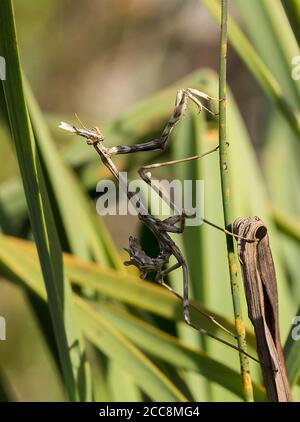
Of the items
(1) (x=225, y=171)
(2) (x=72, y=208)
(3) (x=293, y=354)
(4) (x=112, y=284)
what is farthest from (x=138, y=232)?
(1) (x=225, y=171)

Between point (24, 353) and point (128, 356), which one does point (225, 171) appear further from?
point (24, 353)

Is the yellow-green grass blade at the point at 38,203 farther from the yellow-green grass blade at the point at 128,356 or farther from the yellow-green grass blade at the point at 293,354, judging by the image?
the yellow-green grass blade at the point at 293,354

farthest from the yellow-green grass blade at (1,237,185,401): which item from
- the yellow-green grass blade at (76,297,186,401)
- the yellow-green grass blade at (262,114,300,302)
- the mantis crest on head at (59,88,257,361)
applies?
the yellow-green grass blade at (262,114,300,302)

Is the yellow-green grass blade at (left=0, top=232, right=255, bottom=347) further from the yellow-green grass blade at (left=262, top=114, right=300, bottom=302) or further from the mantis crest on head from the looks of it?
the yellow-green grass blade at (left=262, top=114, right=300, bottom=302)

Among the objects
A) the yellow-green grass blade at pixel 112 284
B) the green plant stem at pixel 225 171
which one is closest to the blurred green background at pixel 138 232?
the yellow-green grass blade at pixel 112 284
